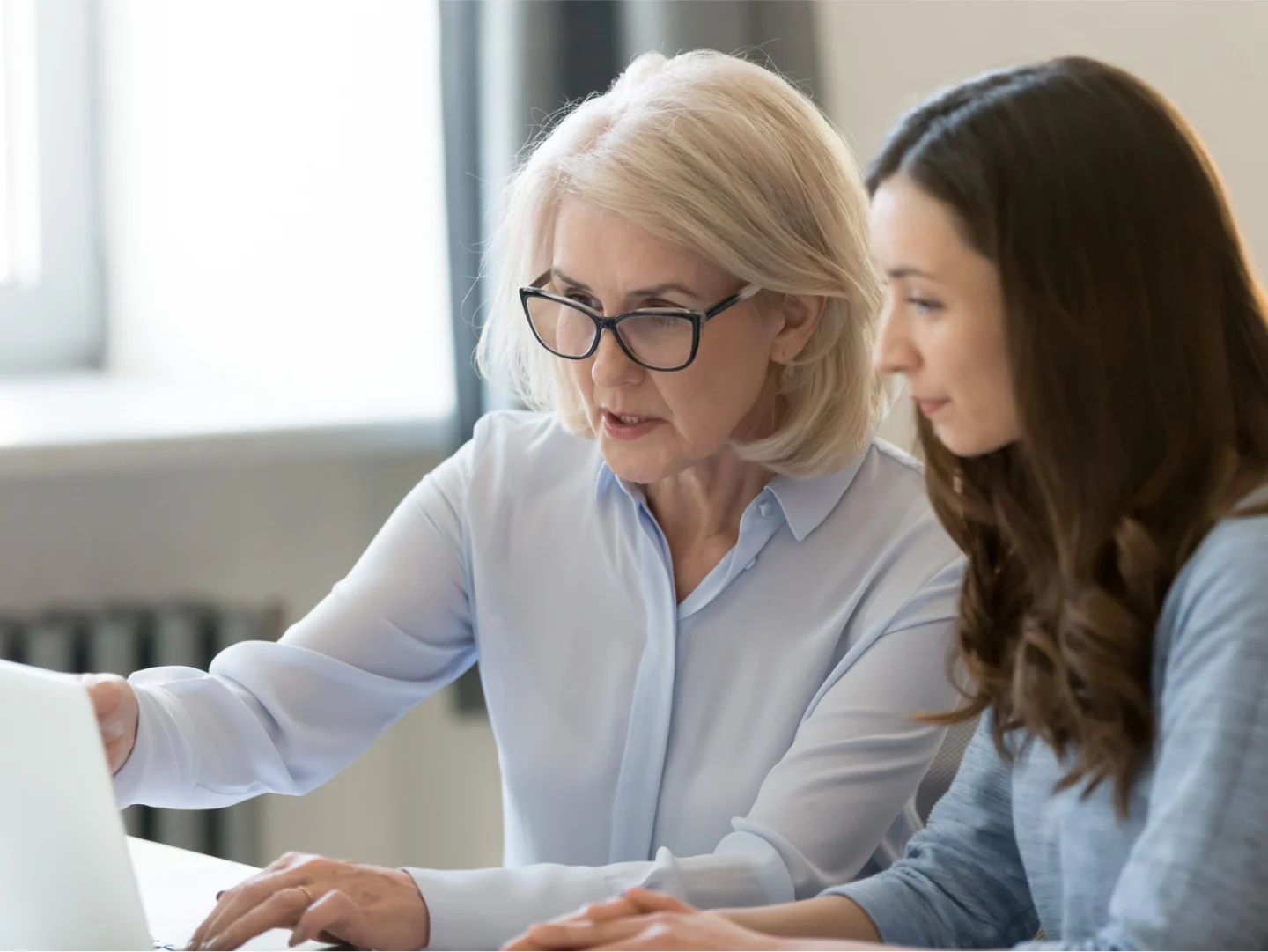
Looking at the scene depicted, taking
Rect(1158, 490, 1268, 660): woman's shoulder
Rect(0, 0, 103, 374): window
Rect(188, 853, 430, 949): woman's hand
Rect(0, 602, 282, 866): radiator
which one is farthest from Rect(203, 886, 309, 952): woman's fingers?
Rect(0, 0, 103, 374): window

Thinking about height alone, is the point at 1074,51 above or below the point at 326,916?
above

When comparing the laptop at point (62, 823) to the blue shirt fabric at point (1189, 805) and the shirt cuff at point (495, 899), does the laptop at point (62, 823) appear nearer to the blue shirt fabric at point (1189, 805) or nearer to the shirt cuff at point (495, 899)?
the shirt cuff at point (495, 899)

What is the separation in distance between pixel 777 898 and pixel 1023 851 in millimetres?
233

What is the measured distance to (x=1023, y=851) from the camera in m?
1.05

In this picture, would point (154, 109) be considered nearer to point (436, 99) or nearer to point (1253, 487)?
point (436, 99)

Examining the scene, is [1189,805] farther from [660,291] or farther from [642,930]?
[660,291]

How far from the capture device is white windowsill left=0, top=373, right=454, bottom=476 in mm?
2137

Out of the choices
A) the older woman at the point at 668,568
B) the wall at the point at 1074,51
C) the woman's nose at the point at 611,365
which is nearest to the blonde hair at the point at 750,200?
the older woman at the point at 668,568

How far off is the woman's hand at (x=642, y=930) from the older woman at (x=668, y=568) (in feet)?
0.82

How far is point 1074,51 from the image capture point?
7.35 ft

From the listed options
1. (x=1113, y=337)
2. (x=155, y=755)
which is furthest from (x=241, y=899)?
(x=1113, y=337)

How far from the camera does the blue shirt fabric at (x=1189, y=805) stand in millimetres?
814

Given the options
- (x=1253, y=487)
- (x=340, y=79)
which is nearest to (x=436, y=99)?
(x=340, y=79)

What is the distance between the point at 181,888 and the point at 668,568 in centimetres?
53
